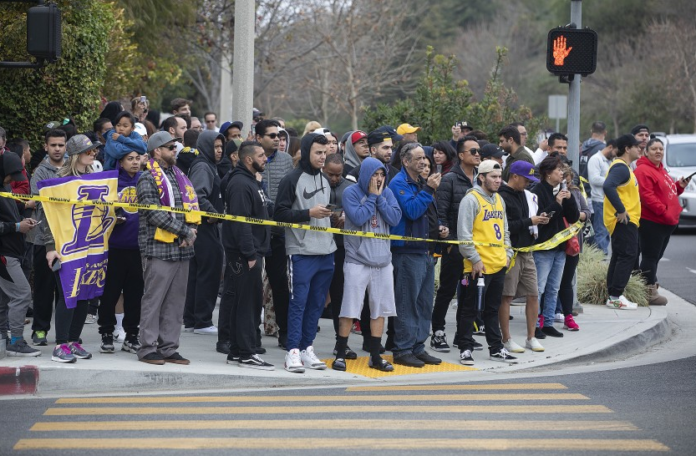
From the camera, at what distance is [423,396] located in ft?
28.7

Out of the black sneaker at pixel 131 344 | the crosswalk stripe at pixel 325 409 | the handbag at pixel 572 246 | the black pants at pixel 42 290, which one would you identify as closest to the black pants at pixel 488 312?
the handbag at pixel 572 246

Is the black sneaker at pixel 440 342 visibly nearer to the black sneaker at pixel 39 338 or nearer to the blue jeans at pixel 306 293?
the blue jeans at pixel 306 293

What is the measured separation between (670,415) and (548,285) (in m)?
3.75

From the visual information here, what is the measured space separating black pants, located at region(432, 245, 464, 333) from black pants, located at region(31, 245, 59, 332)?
12.4 feet

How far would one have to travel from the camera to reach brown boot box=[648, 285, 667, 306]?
14.1 meters

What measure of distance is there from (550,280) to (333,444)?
518cm

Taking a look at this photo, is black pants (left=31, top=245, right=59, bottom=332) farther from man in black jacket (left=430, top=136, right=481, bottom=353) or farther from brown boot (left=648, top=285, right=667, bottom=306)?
brown boot (left=648, top=285, right=667, bottom=306)

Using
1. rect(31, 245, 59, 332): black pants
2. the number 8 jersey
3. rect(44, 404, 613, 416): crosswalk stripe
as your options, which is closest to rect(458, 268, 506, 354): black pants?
the number 8 jersey

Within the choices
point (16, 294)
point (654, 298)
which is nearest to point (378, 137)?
point (16, 294)

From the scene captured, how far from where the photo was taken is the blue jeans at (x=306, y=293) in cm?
977

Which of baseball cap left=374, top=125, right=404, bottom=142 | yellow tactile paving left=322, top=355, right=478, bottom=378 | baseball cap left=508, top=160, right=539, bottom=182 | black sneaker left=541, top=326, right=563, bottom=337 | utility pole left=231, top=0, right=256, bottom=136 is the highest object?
utility pole left=231, top=0, right=256, bottom=136

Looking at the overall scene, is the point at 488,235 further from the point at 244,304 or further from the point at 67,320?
the point at 67,320

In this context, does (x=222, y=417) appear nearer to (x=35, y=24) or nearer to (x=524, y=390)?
(x=524, y=390)

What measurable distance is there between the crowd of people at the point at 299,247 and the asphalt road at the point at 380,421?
1.01 metres
